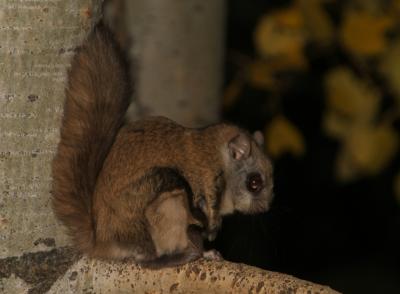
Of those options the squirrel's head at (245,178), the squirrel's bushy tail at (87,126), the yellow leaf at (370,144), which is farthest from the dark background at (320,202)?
the squirrel's bushy tail at (87,126)

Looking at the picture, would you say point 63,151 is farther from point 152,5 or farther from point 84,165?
point 152,5

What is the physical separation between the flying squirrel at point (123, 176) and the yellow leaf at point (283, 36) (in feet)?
2.87

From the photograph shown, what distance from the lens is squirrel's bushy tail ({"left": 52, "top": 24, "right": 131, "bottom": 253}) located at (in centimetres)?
214

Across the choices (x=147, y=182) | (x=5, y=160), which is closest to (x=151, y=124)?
(x=147, y=182)

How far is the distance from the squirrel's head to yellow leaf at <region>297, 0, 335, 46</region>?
0.66m

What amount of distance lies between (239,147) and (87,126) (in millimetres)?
623

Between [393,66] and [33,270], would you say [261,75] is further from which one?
[33,270]

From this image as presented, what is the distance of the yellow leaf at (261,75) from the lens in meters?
4.08

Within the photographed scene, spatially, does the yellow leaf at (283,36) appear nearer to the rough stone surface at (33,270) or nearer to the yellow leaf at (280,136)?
the yellow leaf at (280,136)

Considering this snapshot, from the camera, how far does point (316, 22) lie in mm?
3424

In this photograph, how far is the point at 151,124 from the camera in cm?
262

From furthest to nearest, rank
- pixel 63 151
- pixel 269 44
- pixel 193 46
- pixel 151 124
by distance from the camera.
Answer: pixel 269 44 < pixel 193 46 < pixel 151 124 < pixel 63 151

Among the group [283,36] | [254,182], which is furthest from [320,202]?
[254,182]

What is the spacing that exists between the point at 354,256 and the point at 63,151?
4.91m
